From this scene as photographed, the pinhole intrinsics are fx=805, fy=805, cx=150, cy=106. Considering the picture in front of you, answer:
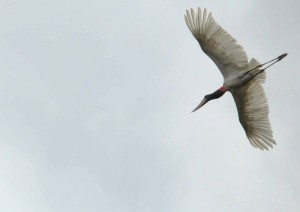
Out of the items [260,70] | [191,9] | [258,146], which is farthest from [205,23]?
[258,146]

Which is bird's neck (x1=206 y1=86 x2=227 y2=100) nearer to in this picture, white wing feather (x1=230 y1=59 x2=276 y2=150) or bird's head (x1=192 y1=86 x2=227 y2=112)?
bird's head (x1=192 y1=86 x2=227 y2=112)

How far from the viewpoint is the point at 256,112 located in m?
35.9

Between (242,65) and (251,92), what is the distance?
1499 millimetres

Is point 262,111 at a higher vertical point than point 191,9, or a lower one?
lower

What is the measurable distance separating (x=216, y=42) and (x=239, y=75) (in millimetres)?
1809

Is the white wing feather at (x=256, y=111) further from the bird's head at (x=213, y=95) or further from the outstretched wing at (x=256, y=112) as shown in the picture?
the bird's head at (x=213, y=95)

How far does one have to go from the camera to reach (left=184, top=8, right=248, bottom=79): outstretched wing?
34438 millimetres

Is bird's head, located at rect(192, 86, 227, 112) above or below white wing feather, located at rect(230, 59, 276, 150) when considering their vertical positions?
above

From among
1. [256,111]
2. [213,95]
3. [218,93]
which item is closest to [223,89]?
[218,93]

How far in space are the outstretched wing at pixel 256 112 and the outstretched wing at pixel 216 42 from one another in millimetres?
1089

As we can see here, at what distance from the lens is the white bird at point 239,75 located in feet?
113

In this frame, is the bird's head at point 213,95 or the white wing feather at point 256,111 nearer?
the white wing feather at point 256,111

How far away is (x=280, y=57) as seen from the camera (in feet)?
115

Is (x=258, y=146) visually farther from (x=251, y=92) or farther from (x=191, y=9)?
(x=191, y=9)
